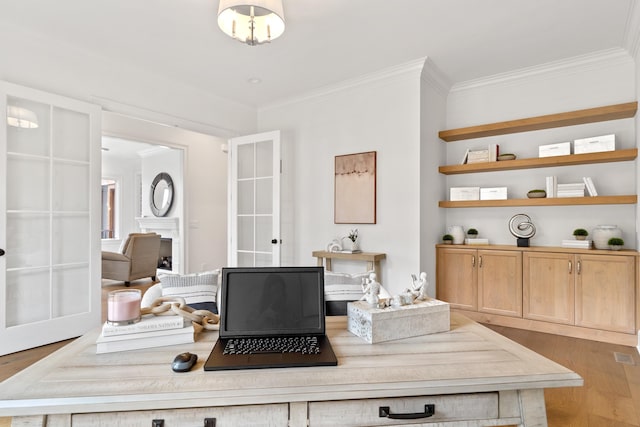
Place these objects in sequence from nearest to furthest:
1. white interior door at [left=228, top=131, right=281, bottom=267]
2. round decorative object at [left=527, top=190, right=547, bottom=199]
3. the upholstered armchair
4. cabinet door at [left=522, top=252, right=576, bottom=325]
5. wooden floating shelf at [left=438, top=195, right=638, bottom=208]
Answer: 1. wooden floating shelf at [left=438, top=195, right=638, bottom=208]
2. cabinet door at [left=522, top=252, right=576, bottom=325]
3. round decorative object at [left=527, top=190, right=547, bottom=199]
4. white interior door at [left=228, top=131, right=281, bottom=267]
5. the upholstered armchair

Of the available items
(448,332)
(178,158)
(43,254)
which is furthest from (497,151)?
(178,158)

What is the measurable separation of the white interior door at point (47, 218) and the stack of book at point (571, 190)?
14.3ft

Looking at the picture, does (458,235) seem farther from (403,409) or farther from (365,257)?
(403,409)

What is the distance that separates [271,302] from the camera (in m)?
1.24

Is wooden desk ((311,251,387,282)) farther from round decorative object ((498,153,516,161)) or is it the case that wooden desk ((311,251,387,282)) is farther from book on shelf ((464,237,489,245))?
round decorative object ((498,153,516,161))

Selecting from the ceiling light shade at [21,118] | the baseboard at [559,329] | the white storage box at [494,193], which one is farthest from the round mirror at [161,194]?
the baseboard at [559,329]

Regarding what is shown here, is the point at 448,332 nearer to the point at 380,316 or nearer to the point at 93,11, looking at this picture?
the point at 380,316

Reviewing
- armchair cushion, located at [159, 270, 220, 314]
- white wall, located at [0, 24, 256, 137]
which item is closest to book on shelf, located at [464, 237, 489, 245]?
armchair cushion, located at [159, 270, 220, 314]

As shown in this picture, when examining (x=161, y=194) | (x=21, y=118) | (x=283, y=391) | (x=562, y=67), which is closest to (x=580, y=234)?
(x=562, y=67)

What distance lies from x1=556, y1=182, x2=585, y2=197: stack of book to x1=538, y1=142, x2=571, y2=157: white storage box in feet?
0.99

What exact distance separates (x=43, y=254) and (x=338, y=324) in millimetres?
2849

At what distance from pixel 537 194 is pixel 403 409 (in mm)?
3291

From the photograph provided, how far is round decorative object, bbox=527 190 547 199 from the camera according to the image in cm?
350

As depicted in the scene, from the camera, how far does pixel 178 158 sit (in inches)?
264
